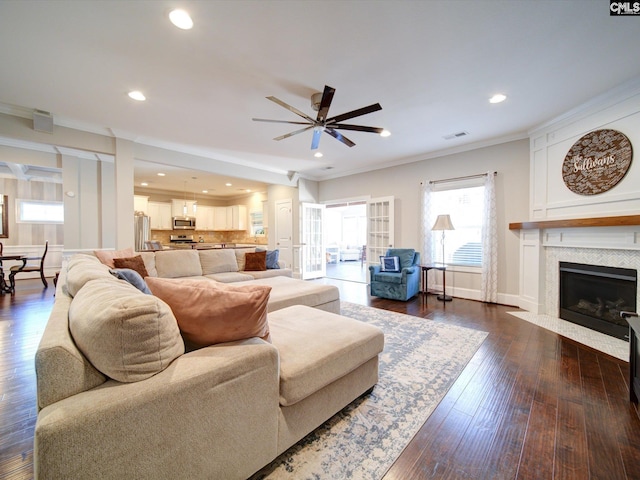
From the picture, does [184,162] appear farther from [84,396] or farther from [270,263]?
[84,396]

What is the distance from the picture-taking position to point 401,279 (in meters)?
4.56

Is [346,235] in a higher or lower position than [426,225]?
lower

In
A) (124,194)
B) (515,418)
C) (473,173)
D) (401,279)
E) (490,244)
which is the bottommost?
(515,418)

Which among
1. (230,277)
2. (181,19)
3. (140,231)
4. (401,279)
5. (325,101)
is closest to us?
(181,19)

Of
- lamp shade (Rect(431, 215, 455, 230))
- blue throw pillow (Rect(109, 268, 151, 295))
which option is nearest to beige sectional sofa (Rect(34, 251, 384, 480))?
blue throw pillow (Rect(109, 268, 151, 295))

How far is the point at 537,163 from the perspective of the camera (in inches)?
157

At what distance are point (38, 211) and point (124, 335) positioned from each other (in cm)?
923

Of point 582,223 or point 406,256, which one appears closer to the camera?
point 582,223

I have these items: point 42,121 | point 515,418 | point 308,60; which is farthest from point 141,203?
point 515,418

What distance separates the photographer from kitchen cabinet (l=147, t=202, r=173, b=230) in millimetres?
8398

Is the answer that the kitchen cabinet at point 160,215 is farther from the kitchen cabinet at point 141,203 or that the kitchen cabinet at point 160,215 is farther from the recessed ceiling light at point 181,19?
the recessed ceiling light at point 181,19

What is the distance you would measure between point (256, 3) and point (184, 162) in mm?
3806

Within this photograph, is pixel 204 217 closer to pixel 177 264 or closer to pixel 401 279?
pixel 177 264

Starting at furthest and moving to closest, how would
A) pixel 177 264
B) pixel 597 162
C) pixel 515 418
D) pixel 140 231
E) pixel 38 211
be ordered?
pixel 140 231 < pixel 38 211 < pixel 177 264 < pixel 597 162 < pixel 515 418
